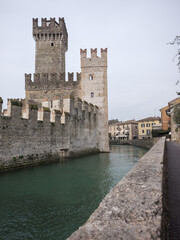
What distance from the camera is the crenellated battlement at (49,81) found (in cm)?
2334

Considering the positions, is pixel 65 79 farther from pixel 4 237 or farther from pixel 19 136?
pixel 4 237

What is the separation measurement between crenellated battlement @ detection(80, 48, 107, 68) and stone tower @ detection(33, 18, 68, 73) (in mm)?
5279

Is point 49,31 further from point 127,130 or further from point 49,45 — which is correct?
point 127,130

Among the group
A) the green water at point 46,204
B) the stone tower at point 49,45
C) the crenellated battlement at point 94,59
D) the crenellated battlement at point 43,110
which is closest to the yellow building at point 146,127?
the stone tower at point 49,45

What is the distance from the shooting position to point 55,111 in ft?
43.9

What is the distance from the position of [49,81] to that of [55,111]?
1136 centimetres

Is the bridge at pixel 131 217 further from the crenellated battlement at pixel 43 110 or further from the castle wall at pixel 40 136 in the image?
the crenellated battlement at pixel 43 110

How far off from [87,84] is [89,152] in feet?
27.1

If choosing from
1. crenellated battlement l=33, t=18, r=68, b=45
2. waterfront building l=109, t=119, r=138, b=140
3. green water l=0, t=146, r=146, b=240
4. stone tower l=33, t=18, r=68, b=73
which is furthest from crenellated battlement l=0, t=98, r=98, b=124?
waterfront building l=109, t=119, r=138, b=140

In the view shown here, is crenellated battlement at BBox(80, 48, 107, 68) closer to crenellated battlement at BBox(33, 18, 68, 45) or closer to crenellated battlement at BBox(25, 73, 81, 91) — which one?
crenellated battlement at BBox(25, 73, 81, 91)

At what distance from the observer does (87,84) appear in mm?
22547

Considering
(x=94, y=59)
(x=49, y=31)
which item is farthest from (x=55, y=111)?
(x=49, y=31)

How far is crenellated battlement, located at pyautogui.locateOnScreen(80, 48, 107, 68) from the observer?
22.6 metres

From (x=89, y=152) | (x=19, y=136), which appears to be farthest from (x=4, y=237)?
(x=89, y=152)
